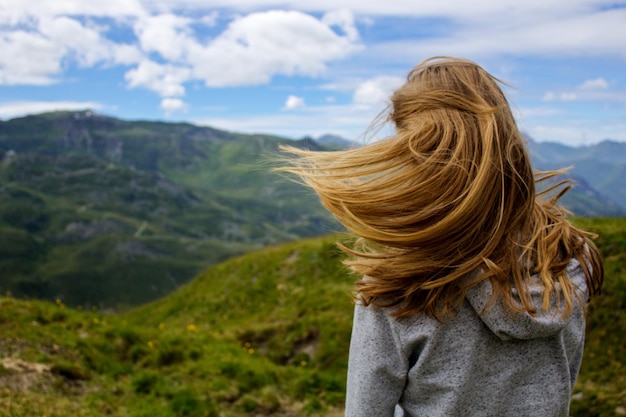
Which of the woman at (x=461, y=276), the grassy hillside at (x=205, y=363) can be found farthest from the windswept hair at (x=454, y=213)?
the grassy hillside at (x=205, y=363)

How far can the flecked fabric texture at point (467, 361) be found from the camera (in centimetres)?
264

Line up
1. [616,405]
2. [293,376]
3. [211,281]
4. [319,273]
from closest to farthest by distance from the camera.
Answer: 1. [616,405]
2. [293,376]
3. [319,273]
4. [211,281]

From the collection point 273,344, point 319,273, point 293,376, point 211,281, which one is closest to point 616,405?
point 293,376

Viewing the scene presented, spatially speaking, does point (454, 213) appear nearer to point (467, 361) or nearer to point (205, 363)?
point (467, 361)

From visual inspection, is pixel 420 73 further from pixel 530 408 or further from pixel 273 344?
pixel 273 344

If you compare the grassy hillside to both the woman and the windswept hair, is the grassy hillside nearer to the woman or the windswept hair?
the woman

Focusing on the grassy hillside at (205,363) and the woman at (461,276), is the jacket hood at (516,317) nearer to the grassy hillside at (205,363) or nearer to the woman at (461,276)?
the woman at (461,276)

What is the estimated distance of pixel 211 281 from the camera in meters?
23.3

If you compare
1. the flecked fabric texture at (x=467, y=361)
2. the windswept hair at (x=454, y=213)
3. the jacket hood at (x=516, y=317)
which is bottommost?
the flecked fabric texture at (x=467, y=361)

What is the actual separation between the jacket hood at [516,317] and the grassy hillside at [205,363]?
6.21 m

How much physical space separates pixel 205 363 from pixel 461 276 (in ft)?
28.9

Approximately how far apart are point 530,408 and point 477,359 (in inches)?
16.8

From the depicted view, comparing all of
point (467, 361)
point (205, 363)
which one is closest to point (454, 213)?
point (467, 361)

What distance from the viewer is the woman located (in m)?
2.62
